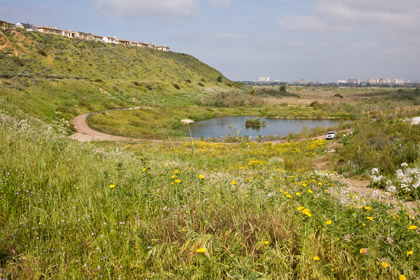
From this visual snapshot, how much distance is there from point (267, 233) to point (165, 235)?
1022mm

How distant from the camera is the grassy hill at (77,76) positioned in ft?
140

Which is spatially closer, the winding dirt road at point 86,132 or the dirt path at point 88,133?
the dirt path at point 88,133

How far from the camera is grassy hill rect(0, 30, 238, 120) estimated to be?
140 ft

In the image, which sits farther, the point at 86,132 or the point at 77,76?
the point at 77,76

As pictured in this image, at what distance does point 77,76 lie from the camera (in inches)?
2635

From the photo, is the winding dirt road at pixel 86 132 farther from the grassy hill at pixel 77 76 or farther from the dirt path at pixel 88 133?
the grassy hill at pixel 77 76

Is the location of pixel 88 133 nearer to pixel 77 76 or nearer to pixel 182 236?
pixel 182 236

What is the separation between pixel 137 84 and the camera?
76500 millimetres

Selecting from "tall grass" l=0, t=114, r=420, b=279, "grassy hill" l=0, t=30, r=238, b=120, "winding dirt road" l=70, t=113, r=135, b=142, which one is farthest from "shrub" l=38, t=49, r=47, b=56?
"tall grass" l=0, t=114, r=420, b=279

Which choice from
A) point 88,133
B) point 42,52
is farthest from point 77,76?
point 88,133

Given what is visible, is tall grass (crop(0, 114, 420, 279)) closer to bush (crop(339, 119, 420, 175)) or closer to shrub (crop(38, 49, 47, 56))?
bush (crop(339, 119, 420, 175))

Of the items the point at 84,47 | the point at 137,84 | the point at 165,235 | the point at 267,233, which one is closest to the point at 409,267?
the point at 267,233

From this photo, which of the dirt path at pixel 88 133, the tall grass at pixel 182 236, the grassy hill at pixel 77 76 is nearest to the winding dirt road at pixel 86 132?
the dirt path at pixel 88 133

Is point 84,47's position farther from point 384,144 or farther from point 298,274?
point 298,274
